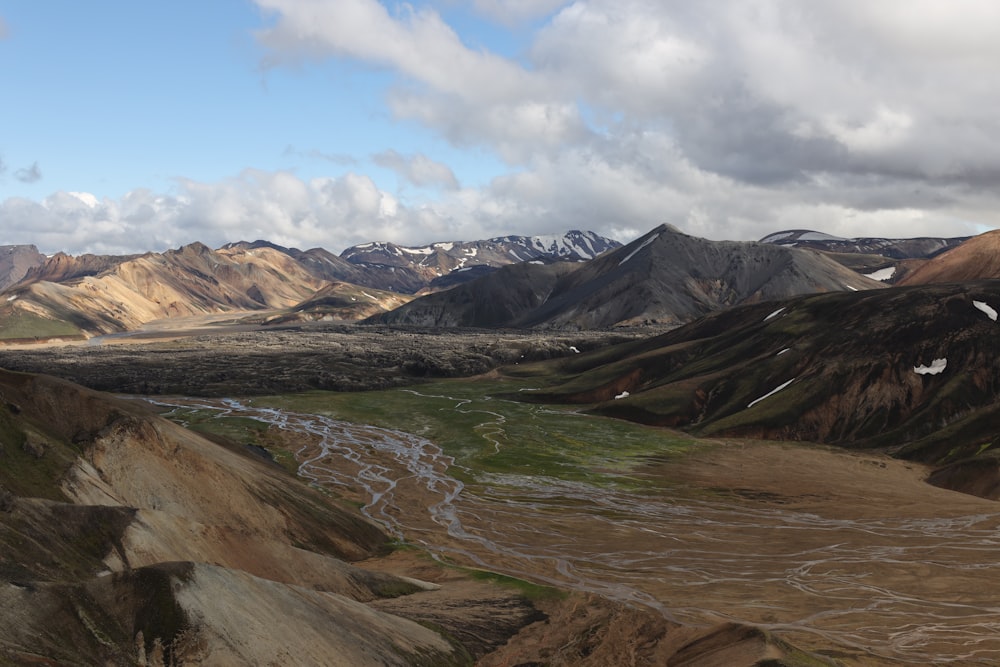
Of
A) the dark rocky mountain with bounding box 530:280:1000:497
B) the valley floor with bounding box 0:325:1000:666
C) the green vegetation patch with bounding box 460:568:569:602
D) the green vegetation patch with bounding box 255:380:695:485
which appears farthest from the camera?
the dark rocky mountain with bounding box 530:280:1000:497

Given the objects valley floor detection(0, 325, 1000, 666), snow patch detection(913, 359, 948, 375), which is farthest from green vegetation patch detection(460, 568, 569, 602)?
snow patch detection(913, 359, 948, 375)

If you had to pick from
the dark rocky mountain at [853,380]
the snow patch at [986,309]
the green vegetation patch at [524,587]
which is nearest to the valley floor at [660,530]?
the green vegetation patch at [524,587]

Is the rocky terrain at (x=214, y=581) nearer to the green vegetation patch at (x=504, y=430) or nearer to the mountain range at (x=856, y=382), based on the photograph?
Answer: the green vegetation patch at (x=504, y=430)

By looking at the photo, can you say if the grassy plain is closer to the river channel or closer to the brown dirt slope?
the river channel

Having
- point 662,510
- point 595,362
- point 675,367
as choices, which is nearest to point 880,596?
point 662,510

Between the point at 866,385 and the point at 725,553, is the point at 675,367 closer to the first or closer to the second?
the point at 866,385

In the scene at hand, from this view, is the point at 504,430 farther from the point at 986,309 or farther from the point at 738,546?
the point at 986,309
